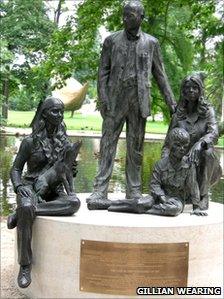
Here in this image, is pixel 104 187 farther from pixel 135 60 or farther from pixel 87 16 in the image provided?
pixel 87 16

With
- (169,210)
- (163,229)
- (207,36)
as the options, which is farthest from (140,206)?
(207,36)

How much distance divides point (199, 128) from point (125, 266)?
2.01 metres

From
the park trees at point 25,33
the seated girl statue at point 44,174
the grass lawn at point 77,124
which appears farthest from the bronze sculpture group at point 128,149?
the grass lawn at point 77,124

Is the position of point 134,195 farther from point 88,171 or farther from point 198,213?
point 88,171

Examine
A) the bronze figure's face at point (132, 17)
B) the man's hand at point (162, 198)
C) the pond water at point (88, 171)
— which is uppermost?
the bronze figure's face at point (132, 17)

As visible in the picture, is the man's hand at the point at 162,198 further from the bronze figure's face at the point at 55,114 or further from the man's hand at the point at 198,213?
the bronze figure's face at the point at 55,114

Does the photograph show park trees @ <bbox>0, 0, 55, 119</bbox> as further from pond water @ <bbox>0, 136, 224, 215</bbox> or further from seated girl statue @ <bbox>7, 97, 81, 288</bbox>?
seated girl statue @ <bbox>7, 97, 81, 288</bbox>

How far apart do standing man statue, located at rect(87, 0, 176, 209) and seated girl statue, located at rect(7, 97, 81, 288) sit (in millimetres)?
578

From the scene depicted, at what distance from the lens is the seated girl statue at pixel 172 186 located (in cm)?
611

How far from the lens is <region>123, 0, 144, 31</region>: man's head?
615 centimetres

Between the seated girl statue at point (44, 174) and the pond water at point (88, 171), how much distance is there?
4.44 m

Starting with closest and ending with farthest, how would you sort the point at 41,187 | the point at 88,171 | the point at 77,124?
the point at 41,187
the point at 88,171
the point at 77,124

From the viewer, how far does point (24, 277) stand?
18.5 ft

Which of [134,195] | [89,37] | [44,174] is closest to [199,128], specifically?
[134,195]
